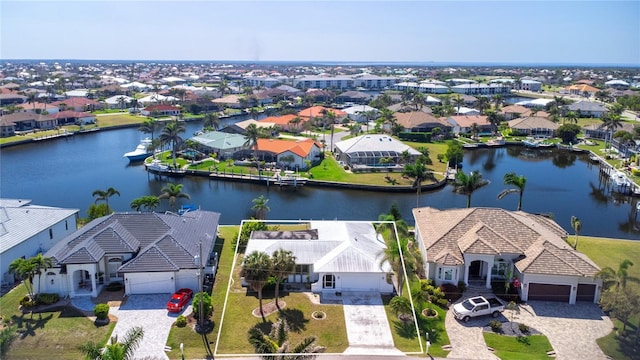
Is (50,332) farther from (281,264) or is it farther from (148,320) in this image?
(281,264)

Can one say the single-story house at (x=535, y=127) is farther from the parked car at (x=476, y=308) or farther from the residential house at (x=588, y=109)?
the parked car at (x=476, y=308)

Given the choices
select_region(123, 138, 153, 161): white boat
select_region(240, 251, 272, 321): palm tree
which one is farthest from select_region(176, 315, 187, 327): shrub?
select_region(123, 138, 153, 161): white boat

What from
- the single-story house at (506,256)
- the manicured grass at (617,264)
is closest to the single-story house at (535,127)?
the manicured grass at (617,264)

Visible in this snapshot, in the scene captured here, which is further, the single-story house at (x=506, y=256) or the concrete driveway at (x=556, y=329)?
the single-story house at (x=506, y=256)

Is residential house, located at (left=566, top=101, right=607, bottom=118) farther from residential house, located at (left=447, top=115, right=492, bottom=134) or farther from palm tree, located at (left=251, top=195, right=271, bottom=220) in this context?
palm tree, located at (left=251, top=195, right=271, bottom=220)

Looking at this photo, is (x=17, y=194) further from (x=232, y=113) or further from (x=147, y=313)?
(x=232, y=113)

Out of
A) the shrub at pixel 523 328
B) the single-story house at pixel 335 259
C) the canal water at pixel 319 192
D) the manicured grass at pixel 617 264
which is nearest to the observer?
the manicured grass at pixel 617 264

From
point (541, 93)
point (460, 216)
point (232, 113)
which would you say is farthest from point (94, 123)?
point (541, 93)
